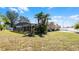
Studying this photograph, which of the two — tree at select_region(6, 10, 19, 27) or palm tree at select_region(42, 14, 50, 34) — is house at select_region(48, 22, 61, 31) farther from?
tree at select_region(6, 10, 19, 27)

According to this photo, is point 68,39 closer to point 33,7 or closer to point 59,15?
point 59,15

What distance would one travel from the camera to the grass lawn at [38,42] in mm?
3561

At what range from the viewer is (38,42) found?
3580mm

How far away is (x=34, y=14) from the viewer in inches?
141

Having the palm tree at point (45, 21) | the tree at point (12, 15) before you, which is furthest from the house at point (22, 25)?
the palm tree at point (45, 21)

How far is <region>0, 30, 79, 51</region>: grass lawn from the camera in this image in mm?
3561

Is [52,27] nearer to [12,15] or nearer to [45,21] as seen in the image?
[45,21]

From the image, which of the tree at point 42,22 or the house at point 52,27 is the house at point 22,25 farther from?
the house at point 52,27

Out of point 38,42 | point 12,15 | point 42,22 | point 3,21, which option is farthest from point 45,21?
point 3,21

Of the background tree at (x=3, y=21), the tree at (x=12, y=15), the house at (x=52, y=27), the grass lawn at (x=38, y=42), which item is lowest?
the grass lawn at (x=38, y=42)

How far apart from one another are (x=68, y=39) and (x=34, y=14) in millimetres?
653

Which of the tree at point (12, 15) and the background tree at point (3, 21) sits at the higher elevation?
the tree at point (12, 15)
